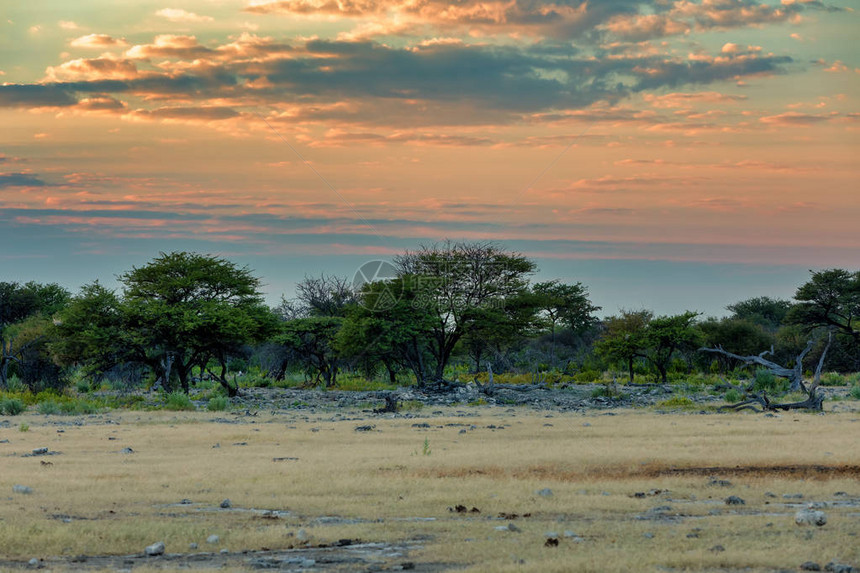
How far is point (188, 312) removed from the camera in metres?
41.9

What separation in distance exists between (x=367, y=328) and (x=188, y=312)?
34.0 ft

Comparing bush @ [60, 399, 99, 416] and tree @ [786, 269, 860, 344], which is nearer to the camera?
bush @ [60, 399, 99, 416]

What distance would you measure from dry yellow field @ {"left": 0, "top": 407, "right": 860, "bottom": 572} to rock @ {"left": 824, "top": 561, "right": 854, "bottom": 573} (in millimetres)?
248

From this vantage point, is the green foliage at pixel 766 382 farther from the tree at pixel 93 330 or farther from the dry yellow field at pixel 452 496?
the tree at pixel 93 330

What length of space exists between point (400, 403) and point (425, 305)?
53.6ft

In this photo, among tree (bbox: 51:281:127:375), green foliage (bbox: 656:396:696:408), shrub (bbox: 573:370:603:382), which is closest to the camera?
green foliage (bbox: 656:396:696:408)

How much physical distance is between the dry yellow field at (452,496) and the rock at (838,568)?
0.25 m

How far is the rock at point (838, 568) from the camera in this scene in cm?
801

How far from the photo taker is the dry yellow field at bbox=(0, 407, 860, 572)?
899 cm

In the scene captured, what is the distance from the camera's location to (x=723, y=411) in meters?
28.0

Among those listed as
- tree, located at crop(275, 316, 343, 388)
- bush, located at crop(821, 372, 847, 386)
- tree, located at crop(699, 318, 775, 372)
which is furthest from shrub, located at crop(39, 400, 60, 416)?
tree, located at crop(699, 318, 775, 372)

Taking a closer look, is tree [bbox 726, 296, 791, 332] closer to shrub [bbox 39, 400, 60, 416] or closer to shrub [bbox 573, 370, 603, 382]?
shrub [bbox 573, 370, 603, 382]

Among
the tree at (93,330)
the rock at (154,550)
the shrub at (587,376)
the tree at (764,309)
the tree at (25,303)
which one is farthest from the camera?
the tree at (764,309)

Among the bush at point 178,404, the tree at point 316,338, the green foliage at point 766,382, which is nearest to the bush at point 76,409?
the bush at point 178,404
